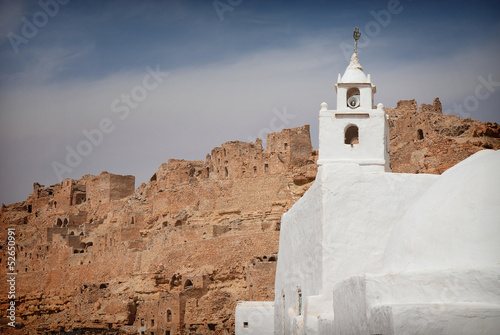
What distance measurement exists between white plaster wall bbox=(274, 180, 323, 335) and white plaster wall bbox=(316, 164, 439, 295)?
1.05 ft

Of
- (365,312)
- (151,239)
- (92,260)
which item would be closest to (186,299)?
(151,239)

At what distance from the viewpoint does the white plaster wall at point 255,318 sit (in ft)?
81.9

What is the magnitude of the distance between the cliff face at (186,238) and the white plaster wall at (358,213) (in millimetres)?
12658

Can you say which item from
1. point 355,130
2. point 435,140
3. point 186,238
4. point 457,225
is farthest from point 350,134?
point 186,238

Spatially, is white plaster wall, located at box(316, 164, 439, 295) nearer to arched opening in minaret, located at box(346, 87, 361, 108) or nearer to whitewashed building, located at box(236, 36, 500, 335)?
whitewashed building, located at box(236, 36, 500, 335)

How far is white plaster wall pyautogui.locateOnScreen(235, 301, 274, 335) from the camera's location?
24953 millimetres

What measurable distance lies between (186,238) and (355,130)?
2084 centimetres

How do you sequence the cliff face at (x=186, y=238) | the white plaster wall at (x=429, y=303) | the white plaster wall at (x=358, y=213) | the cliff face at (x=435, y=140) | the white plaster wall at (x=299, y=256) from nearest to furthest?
1. the white plaster wall at (x=429, y=303)
2. the white plaster wall at (x=358, y=213)
3. the white plaster wall at (x=299, y=256)
4. the cliff face at (x=435, y=140)
5. the cliff face at (x=186, y=238)

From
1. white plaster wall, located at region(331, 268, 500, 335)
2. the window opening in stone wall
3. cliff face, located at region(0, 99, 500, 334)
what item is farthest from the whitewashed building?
the window opening in stone wall

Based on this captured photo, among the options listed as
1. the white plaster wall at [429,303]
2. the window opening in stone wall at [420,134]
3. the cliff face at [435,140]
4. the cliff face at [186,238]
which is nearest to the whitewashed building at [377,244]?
the white plaster wall at [429,303]

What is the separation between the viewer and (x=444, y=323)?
37.1 feet

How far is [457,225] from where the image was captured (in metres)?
12.5

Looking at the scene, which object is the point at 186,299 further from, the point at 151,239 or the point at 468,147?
the point at 468,147

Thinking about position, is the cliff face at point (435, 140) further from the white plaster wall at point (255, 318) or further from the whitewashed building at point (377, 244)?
the whitewashed building at point (377, 244)
